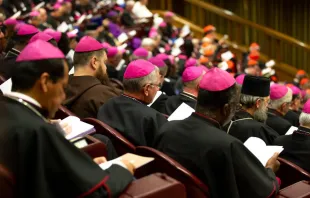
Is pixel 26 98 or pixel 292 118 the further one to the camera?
pixel 292 118

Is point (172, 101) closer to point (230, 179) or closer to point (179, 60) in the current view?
point (230, 179)

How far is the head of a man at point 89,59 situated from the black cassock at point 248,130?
3.52 feet

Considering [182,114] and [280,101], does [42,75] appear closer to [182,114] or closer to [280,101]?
[182,114]

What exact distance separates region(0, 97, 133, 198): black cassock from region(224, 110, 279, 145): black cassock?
1.90 metres

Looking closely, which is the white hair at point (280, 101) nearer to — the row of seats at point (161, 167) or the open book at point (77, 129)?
the row of seats at point (161, 167)

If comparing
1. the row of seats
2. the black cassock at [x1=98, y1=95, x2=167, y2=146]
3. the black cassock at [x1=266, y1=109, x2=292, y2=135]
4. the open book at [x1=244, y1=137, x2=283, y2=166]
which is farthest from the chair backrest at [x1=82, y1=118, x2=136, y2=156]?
the black cassock at [x1=266, y1=109, x2=292, y2=135]

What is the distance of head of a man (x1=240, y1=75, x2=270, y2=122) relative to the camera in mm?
3908

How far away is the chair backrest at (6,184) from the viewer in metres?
1.82

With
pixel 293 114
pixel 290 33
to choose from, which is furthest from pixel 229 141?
pixel 290 33

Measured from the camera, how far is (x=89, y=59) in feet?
13.2

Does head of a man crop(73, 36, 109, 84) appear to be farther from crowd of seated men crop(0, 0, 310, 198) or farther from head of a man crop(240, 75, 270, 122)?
head of a man crop(240, 75, 270, 122)

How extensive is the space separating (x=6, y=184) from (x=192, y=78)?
2770 mm

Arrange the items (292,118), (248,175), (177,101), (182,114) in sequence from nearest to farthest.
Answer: (248,175), (182,114), (177,101), (292,118)

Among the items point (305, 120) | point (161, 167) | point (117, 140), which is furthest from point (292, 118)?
point (161, 167)
